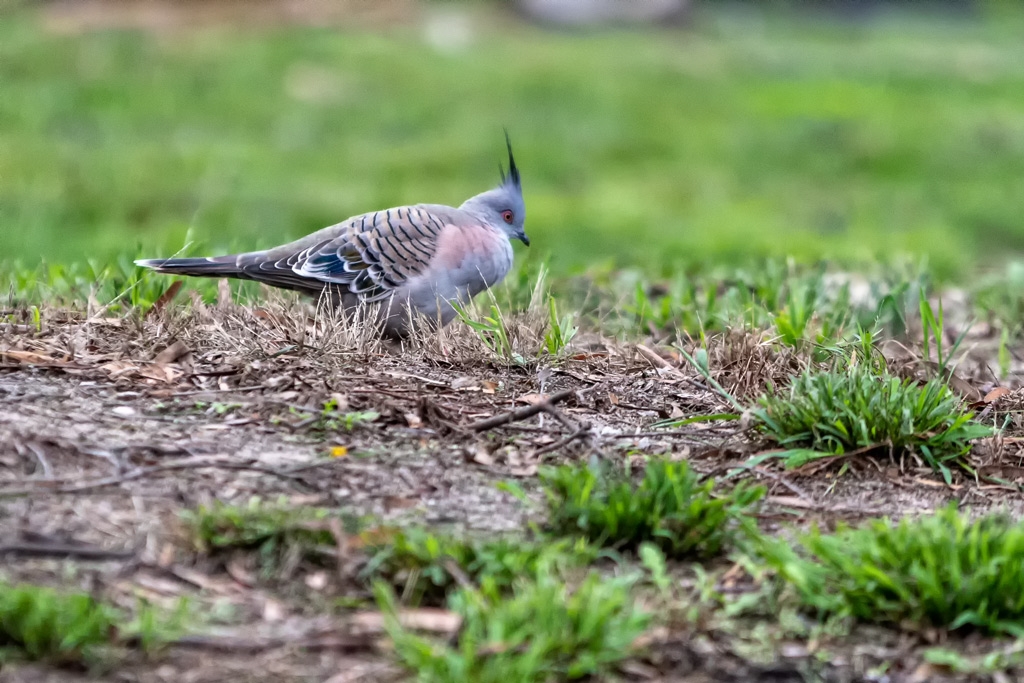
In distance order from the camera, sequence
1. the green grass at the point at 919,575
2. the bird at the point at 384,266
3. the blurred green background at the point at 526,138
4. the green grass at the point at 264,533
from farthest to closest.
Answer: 1. the blurred green background at the point at 526,138
2. the bird at the point at 384,266
3. the green grass at the point at 264,533
4. the green grass at the point at 919,575

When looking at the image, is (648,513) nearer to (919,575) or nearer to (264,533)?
(919,575)

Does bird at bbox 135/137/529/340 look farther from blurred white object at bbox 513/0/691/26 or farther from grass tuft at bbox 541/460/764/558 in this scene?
blurred white object at bbox 513/0/691/26

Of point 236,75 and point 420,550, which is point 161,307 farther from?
point 236,75

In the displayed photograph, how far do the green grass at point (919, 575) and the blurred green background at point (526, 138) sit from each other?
350cm

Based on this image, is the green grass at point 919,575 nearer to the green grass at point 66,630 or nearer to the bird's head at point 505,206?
the green grass at point 66,630

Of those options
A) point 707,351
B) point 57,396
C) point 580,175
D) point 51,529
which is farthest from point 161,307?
point 580,175

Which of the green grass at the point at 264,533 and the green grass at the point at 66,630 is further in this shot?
the green grass at the point at 264,533

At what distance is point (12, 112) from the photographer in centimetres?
1153

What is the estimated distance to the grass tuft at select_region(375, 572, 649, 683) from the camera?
8.54ft

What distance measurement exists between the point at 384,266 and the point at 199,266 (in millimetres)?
744

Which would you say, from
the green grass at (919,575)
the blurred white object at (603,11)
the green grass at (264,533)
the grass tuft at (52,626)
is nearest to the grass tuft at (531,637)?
the green grass at (264,533)

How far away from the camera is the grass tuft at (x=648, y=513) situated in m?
3.21

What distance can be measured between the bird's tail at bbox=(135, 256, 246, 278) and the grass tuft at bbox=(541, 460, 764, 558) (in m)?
2.14

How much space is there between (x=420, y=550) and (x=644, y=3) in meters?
17.9
